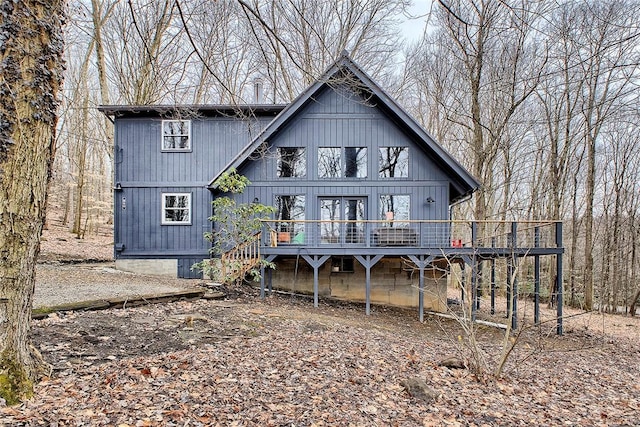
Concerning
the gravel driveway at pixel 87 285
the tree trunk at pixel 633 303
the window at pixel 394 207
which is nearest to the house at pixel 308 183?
the window at pixel 394 207

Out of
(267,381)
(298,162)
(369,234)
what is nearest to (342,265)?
(369,234)

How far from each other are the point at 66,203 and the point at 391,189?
2274 cm

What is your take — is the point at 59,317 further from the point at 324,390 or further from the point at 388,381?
the point at 388,381

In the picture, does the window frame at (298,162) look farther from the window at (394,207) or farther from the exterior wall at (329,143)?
the window at (394,207)

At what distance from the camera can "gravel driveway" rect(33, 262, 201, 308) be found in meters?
7.60

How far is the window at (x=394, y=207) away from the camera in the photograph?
12.6 meters

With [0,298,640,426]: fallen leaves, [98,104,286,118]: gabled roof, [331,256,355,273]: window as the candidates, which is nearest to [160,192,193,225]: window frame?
[98,104,286,118]: gabled roof

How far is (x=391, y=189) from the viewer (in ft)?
41.4

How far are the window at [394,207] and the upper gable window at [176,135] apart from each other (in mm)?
6624

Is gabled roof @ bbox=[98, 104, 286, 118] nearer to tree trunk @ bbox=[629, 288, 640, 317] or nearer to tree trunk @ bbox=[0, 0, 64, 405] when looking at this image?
tree trunk @ bbox=[0, 0, 64, 405]

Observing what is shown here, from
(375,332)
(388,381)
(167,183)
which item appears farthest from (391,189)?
(388,381)

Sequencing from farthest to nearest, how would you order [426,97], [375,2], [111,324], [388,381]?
[426,97] → [375,2] → [111,324] → [388,381]

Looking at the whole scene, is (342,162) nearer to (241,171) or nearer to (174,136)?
(241,171)

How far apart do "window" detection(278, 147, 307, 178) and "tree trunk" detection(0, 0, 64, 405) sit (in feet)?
30.9
